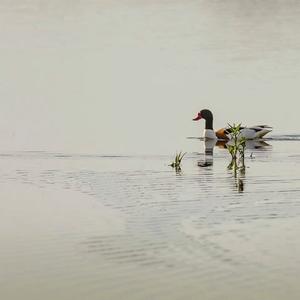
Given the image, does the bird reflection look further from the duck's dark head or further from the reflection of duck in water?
the duck's dark head

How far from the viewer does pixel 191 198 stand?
889 inches

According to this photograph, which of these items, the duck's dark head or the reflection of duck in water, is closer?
the reflection of duck in water

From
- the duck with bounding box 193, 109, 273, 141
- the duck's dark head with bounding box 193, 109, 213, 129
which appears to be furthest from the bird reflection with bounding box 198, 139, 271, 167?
the duck's dark head with bounding box 193, 109, 213, 129

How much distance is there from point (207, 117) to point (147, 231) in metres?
17.6

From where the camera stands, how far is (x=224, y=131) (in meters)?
35.5

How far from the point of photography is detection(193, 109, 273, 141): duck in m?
33.8

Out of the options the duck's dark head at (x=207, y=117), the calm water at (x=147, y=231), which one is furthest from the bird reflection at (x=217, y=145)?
the calm water at (x=147, y=231)

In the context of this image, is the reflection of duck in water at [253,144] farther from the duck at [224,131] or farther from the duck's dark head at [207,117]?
the duck's dark head at [207,117]

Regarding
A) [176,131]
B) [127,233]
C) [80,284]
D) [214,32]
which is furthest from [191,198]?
[214,32]

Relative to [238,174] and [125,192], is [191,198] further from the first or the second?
[238,174]

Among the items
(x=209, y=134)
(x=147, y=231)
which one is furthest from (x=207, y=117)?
(x=147, y=231)

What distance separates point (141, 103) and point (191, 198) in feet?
59.0

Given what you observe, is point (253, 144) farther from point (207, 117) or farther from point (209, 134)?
point (207, 117)

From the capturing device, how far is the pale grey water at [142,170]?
1658 centimetres
